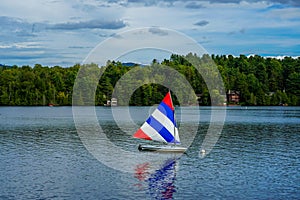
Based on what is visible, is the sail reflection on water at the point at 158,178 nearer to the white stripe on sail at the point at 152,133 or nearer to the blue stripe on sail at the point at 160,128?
the blue stripe on sail at the point at 160,128

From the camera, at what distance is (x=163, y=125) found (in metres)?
46.6

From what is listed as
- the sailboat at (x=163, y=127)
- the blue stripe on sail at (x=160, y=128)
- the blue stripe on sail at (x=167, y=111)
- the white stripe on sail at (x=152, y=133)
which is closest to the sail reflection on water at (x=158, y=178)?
the sailboat at (x=163, y=127)

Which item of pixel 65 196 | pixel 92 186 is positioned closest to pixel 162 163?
pixel 92 186

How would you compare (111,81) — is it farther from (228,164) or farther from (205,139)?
(228,164)

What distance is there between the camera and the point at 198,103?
195000 mm

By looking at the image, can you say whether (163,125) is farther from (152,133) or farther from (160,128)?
(152,133)

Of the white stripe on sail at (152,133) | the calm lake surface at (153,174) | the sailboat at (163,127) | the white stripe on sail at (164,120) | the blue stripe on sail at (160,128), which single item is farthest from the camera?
the white stripe on sail at (152,133)

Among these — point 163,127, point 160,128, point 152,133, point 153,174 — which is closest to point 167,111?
point 163,127

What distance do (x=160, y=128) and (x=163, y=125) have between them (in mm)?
433

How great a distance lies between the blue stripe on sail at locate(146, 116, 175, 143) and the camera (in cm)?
4675

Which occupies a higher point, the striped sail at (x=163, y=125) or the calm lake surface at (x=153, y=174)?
the striped sail at (x=163, y=125)

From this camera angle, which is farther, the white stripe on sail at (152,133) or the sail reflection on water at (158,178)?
the white stripe on sail at (152,133)

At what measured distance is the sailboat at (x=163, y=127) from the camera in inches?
1821

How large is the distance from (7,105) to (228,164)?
160 metres
